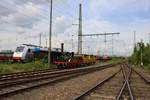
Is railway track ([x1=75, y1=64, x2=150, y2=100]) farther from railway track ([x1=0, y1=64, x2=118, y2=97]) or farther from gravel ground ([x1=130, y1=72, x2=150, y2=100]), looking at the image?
railway track ([x1=0, y1=64, x2=118, y2=97])

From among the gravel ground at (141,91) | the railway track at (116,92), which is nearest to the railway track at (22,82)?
the railway track at (116,92)

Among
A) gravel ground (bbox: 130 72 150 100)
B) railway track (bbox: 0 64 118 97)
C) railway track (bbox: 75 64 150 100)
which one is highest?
railway track (bbox: 0 64 118 97)

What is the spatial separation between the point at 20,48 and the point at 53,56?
5616 mm

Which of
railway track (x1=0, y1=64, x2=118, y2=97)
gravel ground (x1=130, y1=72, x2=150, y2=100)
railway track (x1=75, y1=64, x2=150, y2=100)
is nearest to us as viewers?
railway track (x1=75, y1=64, x2=150, y2=100)

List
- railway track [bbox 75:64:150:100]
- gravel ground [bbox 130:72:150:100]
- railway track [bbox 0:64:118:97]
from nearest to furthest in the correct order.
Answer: railway track [bbox 75:64:150:100], gravel ground [bbox 130:72:150:100], railway track [bbox 0:64:118:97]

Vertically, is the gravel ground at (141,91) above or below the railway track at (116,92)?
below

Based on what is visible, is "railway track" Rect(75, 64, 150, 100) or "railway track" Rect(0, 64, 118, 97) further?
"railway track" Rect(0, 64, 118, 97)

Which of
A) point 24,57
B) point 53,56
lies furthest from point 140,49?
point 24,57

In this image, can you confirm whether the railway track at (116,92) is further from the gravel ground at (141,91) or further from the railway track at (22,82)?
the railway track at (22,82)

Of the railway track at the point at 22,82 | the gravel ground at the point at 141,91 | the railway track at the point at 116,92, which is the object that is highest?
the railway track at the point at 22,82

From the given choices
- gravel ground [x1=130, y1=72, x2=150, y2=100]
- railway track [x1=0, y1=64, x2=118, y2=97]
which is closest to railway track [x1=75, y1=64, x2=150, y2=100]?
gravel ground [x1=130, y1=72, x2=150, y2=100]

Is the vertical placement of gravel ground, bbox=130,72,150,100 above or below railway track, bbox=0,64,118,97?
below

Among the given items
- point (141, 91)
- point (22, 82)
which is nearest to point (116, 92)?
point (141, 91)

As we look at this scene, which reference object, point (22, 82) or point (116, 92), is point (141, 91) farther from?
point (22, 82)
